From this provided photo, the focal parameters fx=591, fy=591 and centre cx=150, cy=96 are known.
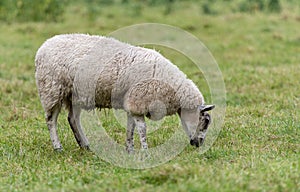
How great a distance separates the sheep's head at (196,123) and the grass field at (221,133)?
16cm

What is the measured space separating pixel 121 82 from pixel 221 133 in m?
1.97

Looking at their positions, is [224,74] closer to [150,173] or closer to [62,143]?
[62,143]

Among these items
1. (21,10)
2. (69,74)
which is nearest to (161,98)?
(69,74)

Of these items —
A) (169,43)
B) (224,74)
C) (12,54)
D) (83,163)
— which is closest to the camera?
(83,163)

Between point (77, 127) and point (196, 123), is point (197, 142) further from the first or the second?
point (77, 127)

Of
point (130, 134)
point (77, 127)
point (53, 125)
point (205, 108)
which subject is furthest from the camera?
point (77, 127)

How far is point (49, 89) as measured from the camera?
8125 mm

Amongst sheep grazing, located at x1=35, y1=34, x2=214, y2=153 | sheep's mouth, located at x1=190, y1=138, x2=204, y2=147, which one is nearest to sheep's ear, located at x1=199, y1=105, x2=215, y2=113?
sheep grazing, located at x1=35, y1=34, x2=214, y2=153

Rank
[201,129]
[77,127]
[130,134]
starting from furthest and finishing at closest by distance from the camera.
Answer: [77,127], [130,134], [201,129]

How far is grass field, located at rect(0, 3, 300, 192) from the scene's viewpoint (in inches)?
239

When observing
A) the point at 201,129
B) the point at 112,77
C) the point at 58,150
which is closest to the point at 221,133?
the point at 201,129

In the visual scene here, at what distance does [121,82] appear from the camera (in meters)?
7.77

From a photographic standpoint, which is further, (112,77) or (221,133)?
(221,133)

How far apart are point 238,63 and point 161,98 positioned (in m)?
7.73
